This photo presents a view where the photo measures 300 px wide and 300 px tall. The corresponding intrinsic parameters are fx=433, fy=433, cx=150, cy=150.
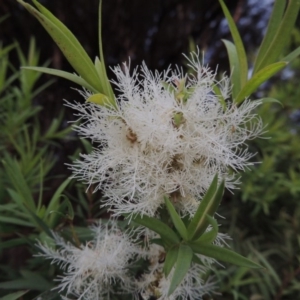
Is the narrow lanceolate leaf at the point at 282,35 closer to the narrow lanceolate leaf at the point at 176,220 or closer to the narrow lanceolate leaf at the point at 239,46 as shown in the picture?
the narrow lanceolate leaf at the point at 239,46

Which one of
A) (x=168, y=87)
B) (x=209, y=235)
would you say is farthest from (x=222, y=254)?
(x=168, y=87)

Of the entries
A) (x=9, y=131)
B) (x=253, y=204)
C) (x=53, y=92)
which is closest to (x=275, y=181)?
(x=253, y=204)

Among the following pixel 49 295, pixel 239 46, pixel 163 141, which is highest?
pixel 239 46

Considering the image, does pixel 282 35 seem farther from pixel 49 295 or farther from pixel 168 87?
pixel 49 295

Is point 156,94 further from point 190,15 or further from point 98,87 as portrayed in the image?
point 190,15

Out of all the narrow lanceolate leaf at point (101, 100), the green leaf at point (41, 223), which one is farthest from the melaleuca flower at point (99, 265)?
the narrow lanceolate leaf at point (101, 100)

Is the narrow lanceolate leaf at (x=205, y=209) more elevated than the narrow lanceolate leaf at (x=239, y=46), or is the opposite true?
the narrow lanceolate leaf at (x=239, y=46)
